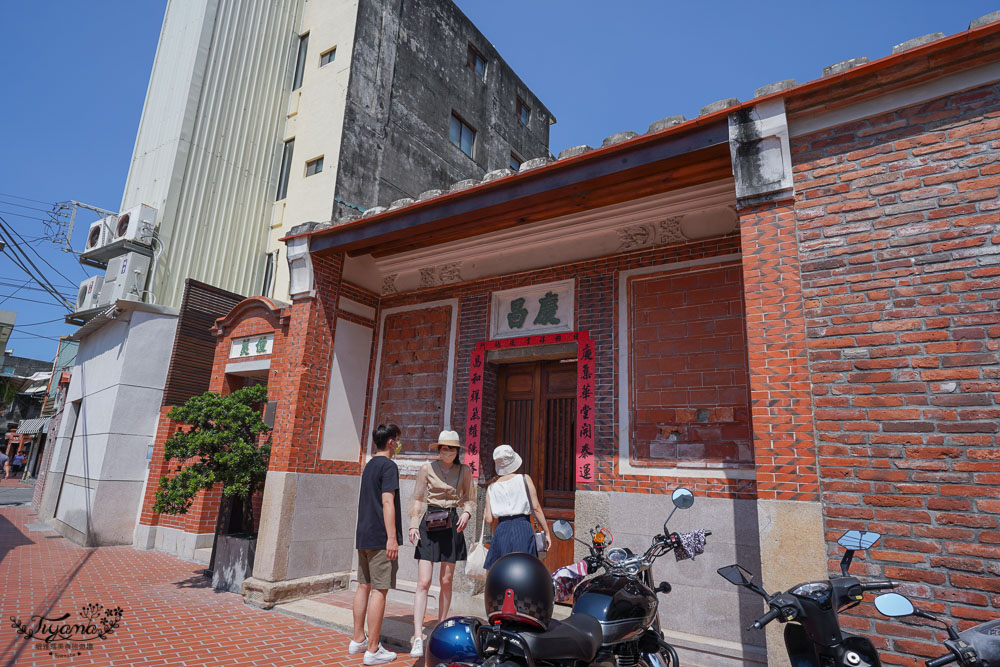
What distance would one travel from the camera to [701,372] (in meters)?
5.39

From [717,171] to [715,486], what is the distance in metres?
2.95

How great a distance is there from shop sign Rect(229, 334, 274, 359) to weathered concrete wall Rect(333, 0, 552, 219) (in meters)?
3.42

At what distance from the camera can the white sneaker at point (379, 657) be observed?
14.3 ft

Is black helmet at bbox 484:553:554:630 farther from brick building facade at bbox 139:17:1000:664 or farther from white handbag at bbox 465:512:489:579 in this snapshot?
white handbag at bbox 465:512:489:579

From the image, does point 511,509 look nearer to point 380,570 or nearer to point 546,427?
point 380,570

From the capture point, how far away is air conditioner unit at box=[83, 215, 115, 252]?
39.5 ft

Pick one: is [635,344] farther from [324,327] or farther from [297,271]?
[297,271]

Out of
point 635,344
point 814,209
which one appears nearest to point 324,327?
point 635,344

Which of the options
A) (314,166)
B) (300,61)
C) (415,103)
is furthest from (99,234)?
(415,103)

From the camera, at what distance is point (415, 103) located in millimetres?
13883

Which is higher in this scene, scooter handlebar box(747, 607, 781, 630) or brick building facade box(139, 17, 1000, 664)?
brick building facade box(139, 17, 1000, 664)

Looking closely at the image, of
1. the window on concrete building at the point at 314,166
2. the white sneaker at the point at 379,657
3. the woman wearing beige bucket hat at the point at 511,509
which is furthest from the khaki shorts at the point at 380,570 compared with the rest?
the window on concrete building at the point at 314,166

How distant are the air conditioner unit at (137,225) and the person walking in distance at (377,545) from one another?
959 centimetres

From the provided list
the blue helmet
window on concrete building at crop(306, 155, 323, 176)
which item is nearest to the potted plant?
the blue helmet
